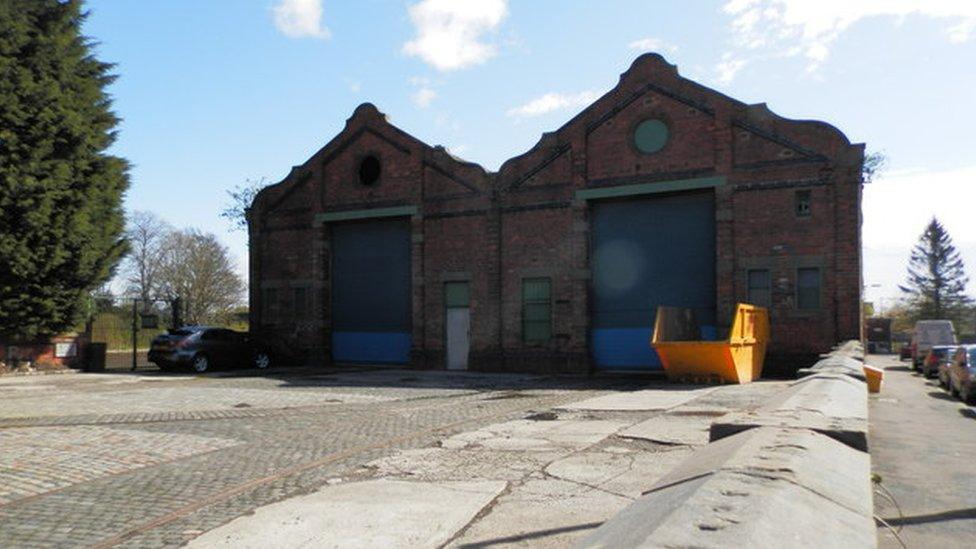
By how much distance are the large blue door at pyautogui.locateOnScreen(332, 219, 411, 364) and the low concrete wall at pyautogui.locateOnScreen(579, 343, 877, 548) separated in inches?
904

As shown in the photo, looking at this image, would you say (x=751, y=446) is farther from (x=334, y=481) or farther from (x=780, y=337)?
(x=780, y=337)

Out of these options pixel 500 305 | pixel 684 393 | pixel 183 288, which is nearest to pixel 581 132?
pixel 500 305

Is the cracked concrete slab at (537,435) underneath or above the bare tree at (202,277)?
underneath

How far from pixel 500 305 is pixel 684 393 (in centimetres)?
924

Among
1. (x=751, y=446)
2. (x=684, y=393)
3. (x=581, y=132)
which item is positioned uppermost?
(x=581, y=132)

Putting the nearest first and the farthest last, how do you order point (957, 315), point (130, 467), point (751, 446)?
point (751, 446) → point (130, 467) → point (957, 315)

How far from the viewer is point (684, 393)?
600 inches

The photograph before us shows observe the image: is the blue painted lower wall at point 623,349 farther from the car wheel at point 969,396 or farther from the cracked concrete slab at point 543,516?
the cracked concrete slab at point 543,516

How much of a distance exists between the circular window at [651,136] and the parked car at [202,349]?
49.5 feet

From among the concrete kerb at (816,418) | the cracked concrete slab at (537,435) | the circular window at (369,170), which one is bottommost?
the cracked concrete slab at (537,435)

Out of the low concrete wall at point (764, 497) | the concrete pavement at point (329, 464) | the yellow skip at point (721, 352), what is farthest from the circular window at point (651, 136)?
the low concrete wall at point (764, 497)

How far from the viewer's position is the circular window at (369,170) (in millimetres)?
26375

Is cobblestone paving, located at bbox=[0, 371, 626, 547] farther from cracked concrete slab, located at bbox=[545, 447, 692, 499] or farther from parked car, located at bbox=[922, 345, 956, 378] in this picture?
parked car, located at bbox=[922, 345, 956, 378]

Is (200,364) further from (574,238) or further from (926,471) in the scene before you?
(926,471)
